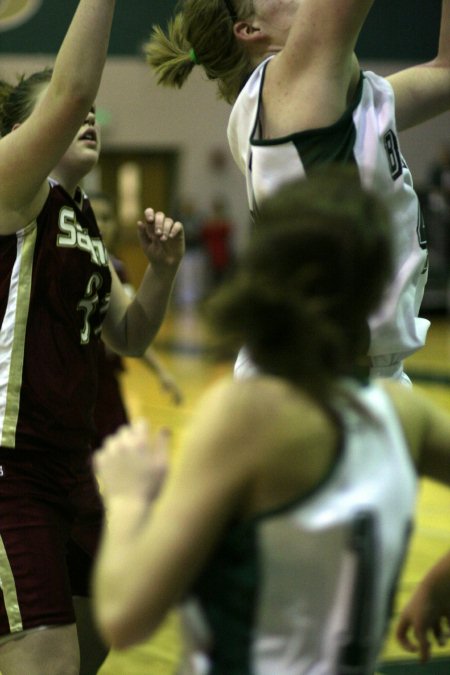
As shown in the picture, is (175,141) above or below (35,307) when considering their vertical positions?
below

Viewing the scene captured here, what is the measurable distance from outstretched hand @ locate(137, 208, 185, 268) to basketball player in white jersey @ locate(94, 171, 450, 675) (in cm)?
140

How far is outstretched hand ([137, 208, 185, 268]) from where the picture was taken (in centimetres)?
294

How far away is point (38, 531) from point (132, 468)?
1.16 metres

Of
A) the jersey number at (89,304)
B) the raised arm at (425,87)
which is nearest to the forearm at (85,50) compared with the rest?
the jersey number at (89,304)

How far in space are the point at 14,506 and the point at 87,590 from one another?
39 cm

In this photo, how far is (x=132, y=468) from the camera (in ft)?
4.94

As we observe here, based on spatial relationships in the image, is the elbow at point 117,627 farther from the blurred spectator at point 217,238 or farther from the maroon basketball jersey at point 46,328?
the blurred spectator at point 217,238

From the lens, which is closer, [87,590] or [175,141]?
[87,590]

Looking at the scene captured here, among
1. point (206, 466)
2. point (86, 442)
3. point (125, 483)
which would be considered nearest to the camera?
point (206, 466)

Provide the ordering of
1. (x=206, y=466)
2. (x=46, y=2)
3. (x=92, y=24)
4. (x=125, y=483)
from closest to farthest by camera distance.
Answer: (x=206, y=466) → (x=125, y=483) → (x=92, y=24) → (x=46, y=2)

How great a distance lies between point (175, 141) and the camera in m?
20.2

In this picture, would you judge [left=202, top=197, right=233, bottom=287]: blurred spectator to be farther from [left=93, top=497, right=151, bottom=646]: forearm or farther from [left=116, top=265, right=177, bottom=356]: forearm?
[left=93, top=497, right=151, bottom=646]: forearm

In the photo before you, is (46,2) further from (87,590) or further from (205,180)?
(87,590)

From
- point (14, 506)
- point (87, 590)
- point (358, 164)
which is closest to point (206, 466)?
point (358, 164)
